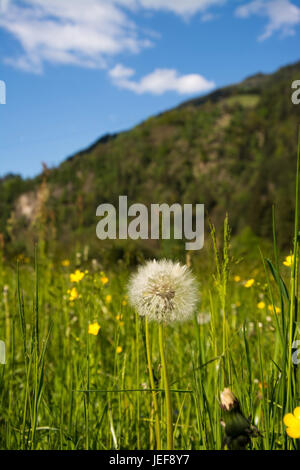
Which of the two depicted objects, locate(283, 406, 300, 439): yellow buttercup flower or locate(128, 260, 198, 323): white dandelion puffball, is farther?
locate(128, 260, 198, 323): white dandelion puffball

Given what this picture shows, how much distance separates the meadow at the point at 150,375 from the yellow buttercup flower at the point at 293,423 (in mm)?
56

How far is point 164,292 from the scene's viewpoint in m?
0.98

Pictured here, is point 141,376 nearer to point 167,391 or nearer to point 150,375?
point 150,375

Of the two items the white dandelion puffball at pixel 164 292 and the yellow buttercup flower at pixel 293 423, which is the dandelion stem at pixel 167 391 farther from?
the yellow buttercup flower at pixel 293 423

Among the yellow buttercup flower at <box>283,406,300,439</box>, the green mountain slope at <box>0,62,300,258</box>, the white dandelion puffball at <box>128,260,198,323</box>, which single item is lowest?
the yellow buttercup flower at <box>283,406,300,439</box>

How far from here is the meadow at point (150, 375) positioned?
3.07 feet

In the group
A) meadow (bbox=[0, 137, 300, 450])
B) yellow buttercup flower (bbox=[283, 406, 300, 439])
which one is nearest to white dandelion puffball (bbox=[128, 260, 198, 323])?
meadow (bbox=[0, 137, 300, 450])

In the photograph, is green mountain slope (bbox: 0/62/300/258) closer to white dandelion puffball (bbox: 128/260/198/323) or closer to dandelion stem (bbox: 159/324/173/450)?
white dandelion puffball (bbox: 128/260/198/323)

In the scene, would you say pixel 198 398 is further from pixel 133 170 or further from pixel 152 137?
pixel 152 137

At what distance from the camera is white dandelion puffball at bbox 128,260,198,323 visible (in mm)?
958

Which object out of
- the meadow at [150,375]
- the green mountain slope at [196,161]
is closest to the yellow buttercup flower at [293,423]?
the meadow at [150,375]

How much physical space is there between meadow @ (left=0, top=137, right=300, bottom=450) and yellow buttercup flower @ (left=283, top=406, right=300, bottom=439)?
2.2 inches
